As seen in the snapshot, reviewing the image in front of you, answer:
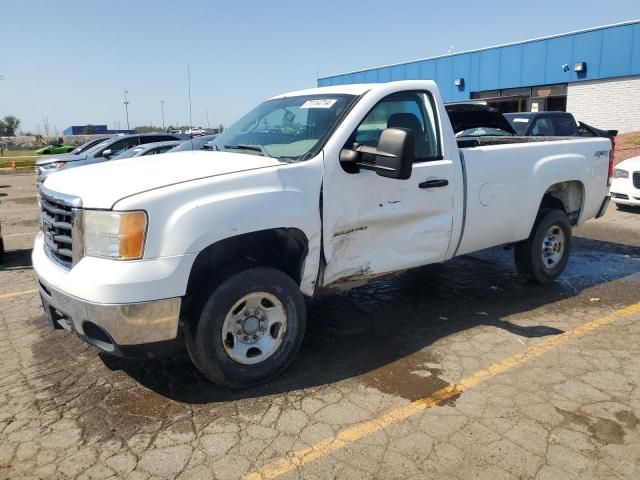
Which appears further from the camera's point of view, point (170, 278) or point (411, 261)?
point (411, 261)

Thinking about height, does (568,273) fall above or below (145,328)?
below

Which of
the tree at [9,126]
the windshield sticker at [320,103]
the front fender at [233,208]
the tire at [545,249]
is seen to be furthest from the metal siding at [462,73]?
the tree at [9,126]

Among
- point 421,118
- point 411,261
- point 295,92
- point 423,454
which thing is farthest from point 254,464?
point 295,92

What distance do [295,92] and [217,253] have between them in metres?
2.03

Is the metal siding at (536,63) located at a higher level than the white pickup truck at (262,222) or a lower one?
higher

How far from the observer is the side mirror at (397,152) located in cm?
353

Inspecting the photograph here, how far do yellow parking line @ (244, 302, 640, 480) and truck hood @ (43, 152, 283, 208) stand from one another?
1699mm

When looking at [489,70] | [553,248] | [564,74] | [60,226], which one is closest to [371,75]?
[489,70]

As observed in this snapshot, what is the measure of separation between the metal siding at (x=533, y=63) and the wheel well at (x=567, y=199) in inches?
902

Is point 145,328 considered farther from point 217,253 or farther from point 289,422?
point 289,422

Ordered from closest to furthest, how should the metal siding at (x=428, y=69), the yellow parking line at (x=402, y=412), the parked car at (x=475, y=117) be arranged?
1. the yellow parking line at (x=402, y=412)
2. the parked car at (x=475, y=117)
3. the metal siding at (x=428, y=69)

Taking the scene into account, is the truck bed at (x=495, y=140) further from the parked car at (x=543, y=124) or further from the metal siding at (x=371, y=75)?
the metal siding at (x=371, y=75)

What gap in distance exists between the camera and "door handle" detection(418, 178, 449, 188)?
4289 millimetres

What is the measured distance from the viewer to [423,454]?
2932 millimetres
